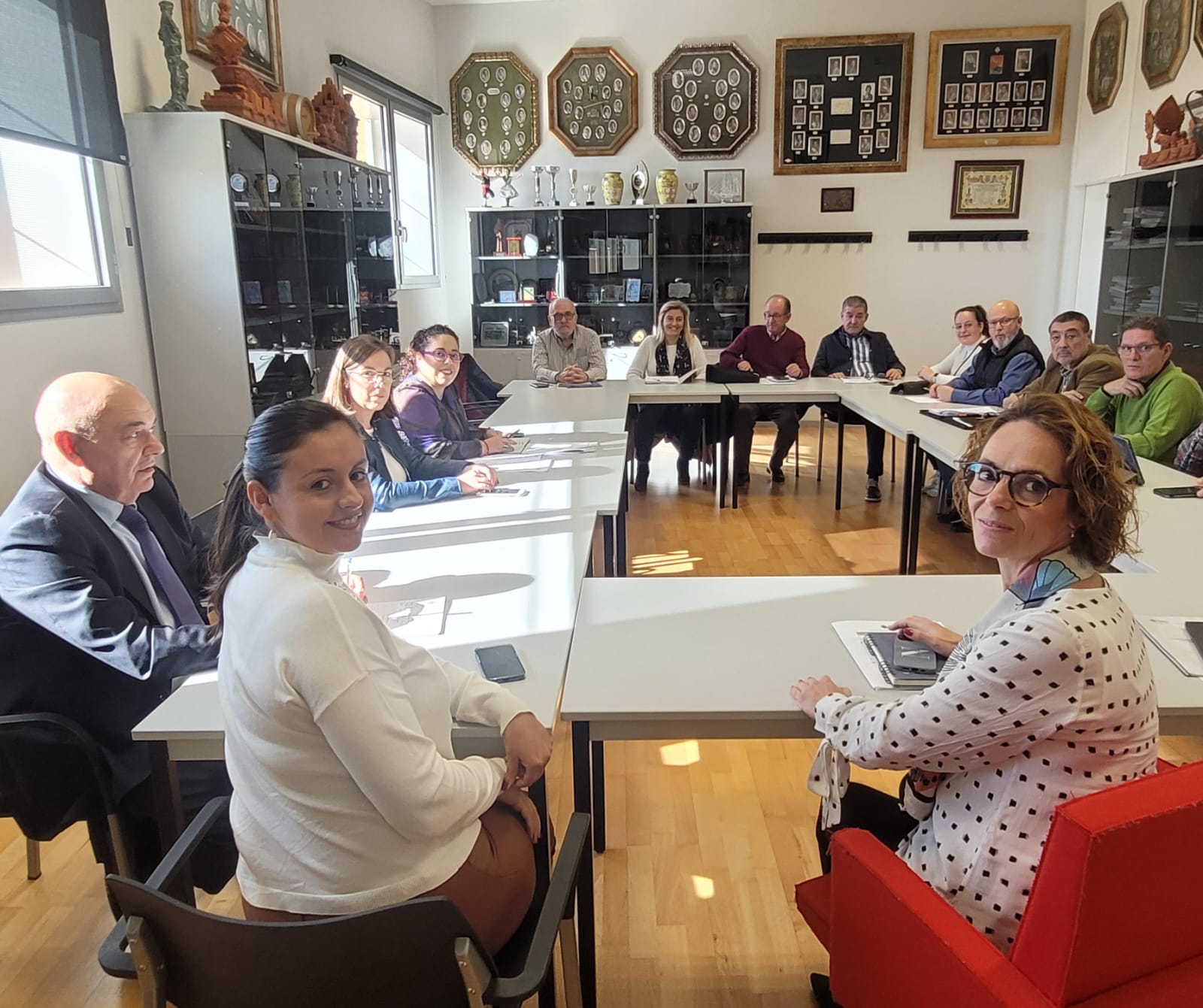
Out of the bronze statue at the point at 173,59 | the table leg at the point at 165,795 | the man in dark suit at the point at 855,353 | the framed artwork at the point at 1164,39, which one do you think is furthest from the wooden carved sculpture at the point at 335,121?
the framed artwork at the point at 1164,39

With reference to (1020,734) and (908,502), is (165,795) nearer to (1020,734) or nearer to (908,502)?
(1020,734)

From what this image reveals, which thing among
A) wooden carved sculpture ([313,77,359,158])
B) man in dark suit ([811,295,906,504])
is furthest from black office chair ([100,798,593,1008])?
man in dark suit ([811,295,906,504])

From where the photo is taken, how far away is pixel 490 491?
3.01 meters

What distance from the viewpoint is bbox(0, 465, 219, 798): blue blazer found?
1.66 meters

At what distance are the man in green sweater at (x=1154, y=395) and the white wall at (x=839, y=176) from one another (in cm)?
420

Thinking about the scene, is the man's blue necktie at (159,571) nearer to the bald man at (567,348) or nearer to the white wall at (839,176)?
the bald man at (567,348)

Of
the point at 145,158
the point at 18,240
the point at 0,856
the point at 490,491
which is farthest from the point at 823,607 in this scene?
the point at 145,158

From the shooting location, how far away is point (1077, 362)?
435 cm

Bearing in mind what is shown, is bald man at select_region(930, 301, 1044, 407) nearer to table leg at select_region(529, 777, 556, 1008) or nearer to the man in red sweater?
the man in red sweater

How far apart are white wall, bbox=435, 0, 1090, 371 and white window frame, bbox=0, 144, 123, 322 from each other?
4.48m

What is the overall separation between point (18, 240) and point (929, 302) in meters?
6.60

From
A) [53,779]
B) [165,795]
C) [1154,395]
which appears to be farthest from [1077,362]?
[53,779]

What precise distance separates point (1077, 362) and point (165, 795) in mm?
4234

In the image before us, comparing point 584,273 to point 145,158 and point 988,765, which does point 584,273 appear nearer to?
point 145,158
